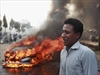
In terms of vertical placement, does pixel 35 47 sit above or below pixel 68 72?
below

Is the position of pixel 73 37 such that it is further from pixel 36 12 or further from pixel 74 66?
pixel 36 12

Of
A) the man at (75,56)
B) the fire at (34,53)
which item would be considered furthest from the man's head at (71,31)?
the fire at (34,53)

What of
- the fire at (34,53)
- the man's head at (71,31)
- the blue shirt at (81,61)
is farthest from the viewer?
the fire at (34,53)

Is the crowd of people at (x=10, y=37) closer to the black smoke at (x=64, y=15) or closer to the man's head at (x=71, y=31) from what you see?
the black smoke at (x=64, y=15)

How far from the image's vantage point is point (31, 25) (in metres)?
6.93

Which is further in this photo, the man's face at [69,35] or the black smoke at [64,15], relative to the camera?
the black smoke at [64,15]

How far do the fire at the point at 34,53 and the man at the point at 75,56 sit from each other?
499cm

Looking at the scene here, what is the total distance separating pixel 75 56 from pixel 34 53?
17.7ft

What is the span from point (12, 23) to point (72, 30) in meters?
5.68

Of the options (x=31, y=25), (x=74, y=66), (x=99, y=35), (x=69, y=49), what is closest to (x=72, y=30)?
(x=69, y=49)

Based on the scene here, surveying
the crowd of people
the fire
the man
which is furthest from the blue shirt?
the crowd of people

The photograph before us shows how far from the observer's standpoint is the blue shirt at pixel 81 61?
151cm

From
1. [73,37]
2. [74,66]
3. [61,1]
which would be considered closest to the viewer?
[74,66]

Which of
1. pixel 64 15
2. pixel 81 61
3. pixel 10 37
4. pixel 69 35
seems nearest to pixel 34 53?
pixel 10 37
